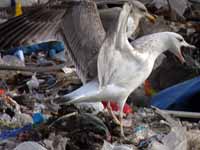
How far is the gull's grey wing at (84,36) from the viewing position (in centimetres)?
432

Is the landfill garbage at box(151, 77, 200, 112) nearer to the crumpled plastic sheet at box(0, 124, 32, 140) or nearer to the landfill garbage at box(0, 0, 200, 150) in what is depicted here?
the landfill garbage at box(0, 0, 200, 150)

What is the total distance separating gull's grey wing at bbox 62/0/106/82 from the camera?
14.2 feet

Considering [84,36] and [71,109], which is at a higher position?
[84,36]

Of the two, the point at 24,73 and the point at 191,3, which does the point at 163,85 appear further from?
the point at 191,3

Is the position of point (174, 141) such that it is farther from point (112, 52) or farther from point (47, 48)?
point (47, 48)

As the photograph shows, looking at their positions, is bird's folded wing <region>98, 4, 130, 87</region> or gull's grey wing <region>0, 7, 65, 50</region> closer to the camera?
bird's folded wing <region>98, 4, 130, 87</region>

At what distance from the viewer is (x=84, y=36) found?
14.4 feet

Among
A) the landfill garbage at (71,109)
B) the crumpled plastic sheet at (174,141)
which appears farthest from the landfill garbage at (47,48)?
the crumpled plastic sheet at (174,141)

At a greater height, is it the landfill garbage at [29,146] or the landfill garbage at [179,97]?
the landfill garbage at [29,146]

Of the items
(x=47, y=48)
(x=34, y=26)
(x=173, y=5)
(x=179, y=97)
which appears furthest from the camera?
(x=173, y=5)

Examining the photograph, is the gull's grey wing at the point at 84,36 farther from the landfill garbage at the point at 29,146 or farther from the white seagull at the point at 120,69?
the landfill garbage at the point at 29,146

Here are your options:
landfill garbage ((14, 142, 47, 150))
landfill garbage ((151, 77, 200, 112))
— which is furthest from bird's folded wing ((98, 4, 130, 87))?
landfill garbage ((151, 77, 200, 112))

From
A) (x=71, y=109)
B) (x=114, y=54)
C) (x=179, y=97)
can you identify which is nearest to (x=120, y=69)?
(x=114, y=54)

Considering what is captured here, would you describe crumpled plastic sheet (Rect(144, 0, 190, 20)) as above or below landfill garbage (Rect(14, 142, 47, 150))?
below
